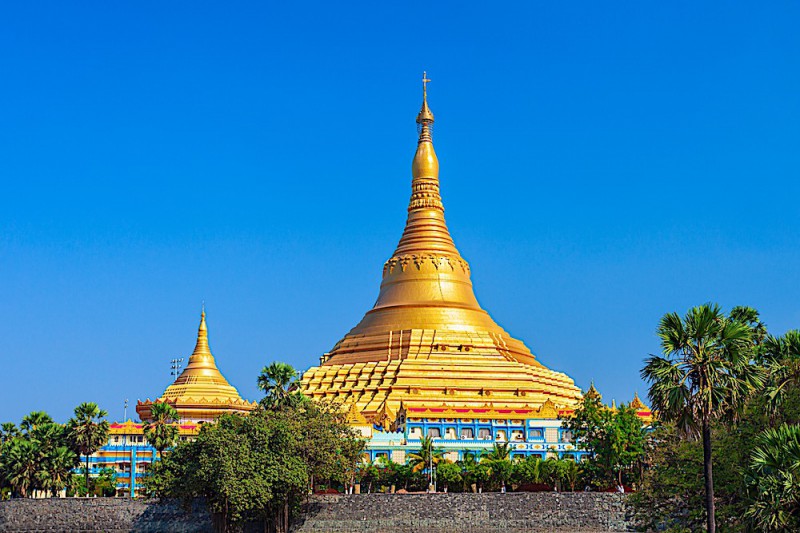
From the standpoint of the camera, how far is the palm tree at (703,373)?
30.4 metres

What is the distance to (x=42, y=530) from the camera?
55.7m

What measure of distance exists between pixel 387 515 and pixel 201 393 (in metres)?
36.0

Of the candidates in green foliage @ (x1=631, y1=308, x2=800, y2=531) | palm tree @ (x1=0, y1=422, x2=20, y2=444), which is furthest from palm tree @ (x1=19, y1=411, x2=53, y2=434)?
green foliage @ (x1=631, y1=308, x2=800, y2=531)

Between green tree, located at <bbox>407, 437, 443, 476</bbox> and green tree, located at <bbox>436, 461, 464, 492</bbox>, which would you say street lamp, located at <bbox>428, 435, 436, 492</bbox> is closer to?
green tree, located at <bbox>407, 437, 443, 476</bbox>

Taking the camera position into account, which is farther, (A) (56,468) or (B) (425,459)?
(B) (425,459)

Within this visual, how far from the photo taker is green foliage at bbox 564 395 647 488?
57.5 meters

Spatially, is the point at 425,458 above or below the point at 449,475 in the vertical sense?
above

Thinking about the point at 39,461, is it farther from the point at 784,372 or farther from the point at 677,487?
the point at 784,372

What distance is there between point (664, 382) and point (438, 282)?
56.2 m

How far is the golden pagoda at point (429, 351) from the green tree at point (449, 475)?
1107 centimetres

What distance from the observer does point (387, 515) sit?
53219mm

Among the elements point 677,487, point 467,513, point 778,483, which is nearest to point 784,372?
point 677,487

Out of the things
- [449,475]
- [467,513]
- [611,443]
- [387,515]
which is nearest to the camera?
[467,513]

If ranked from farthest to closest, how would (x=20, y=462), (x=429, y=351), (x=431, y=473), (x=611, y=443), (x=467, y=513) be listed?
(x=429, y=351) → (x=431, y=473) → (x=20, y=462) → (x=611, y=443) → (x=467, y=513)
